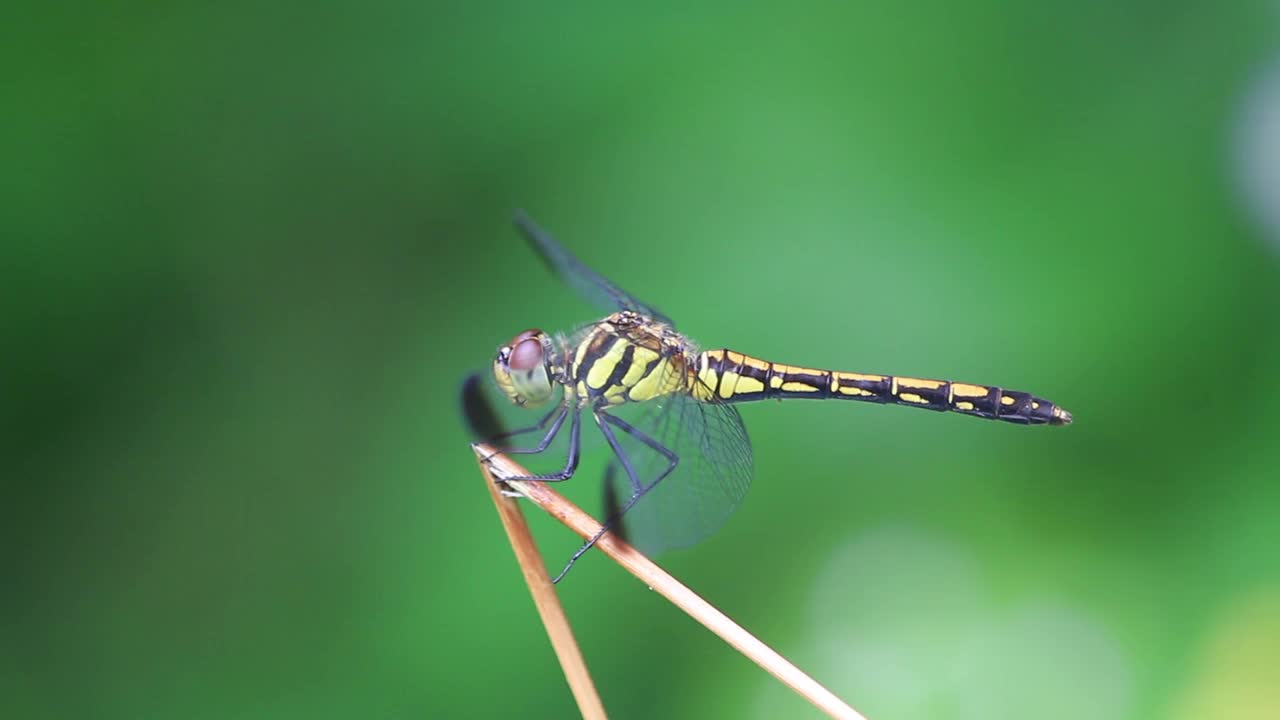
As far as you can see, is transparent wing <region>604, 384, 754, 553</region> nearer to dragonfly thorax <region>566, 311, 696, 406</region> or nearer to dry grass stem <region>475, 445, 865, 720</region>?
dragonfly thorax <region>566, 311, 696, 406</region>

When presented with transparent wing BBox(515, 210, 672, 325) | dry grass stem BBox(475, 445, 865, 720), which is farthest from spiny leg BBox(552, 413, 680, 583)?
dry grass stem BBox(475, 445, 865, 720)

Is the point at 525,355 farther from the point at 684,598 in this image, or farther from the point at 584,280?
the point at 684,598

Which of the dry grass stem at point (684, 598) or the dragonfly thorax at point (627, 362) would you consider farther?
the dragonfly thorax at point (627, 362)

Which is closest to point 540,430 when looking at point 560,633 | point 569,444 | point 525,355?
point 569,444

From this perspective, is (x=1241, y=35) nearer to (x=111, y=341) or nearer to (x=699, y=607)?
(x=699, y=607)

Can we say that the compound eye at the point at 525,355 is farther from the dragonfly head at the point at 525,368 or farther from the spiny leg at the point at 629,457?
the spiny leg at the point at 629,457

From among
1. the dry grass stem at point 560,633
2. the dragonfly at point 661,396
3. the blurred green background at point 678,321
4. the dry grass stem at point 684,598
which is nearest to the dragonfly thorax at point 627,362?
the dragonfly at point 661,396

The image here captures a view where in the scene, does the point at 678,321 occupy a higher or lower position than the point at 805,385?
higher
